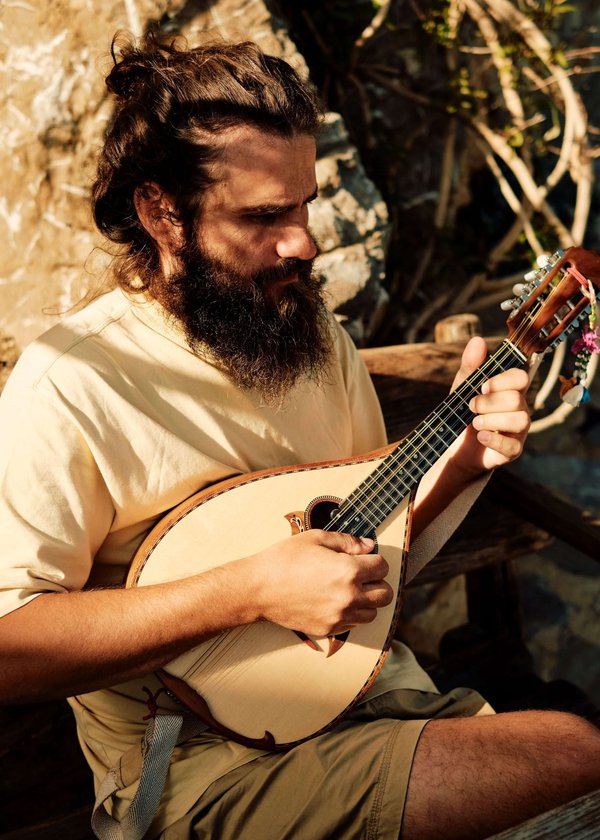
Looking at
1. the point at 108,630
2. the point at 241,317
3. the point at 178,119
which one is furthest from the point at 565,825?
the point at 178,119

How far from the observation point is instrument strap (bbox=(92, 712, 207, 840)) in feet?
4.74

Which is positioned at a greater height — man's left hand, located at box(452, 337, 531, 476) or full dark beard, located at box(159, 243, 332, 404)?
full dark beard, located at box(159, 243, 332, 404)

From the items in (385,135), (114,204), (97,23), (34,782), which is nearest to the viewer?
(114,204)

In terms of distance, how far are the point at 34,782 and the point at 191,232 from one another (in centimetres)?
146

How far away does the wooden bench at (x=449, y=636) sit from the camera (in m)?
2.02

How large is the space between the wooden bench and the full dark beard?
2.08 ft

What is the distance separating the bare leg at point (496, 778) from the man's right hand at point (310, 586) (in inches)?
11.0

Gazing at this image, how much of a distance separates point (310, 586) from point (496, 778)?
46 centimetres

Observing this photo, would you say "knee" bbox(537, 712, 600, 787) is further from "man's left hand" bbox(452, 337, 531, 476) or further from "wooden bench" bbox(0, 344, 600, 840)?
"wooden bench" bbox(0, 344, 600, 840)

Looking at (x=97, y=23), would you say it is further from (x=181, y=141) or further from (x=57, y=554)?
(x=57, y=554)

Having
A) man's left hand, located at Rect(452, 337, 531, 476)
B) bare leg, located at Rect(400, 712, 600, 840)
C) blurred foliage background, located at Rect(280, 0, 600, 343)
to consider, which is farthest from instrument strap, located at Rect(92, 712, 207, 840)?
blurred foliage background, located at Rect(280, 0, 600, 343)

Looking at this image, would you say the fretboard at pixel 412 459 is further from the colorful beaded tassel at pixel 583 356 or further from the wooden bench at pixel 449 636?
the wooden bench at pixel 449 636

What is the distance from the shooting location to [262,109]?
66.0 inches

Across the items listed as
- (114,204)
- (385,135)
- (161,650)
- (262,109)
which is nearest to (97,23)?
(114,204)
